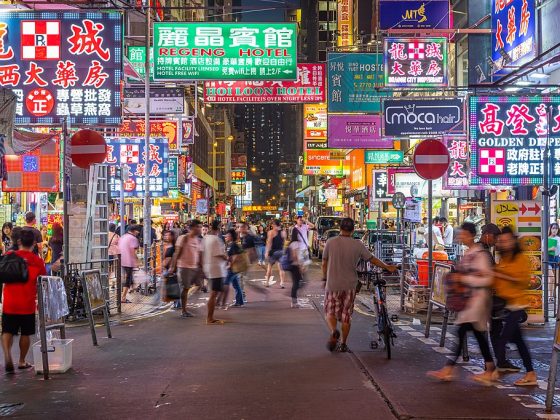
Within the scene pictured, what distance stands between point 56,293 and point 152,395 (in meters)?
2.35

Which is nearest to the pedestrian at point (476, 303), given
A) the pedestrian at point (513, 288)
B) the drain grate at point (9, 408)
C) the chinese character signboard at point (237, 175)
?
the pedestrian at point (513, 288)

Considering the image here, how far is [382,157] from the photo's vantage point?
32.1m

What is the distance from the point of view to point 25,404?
7.52m

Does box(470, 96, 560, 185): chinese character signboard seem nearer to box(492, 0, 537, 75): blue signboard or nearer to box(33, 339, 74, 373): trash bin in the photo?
box(492, 0, 537, 75): blue signboard

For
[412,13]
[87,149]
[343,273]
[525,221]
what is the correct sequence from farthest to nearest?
[412,13] → [525,221] → [87,149] → [343,273]

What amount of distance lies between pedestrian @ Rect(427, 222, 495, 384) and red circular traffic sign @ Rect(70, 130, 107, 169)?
702 centimetres

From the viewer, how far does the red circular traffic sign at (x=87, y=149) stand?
1298cm

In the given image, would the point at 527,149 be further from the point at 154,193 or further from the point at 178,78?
the point at 154,193

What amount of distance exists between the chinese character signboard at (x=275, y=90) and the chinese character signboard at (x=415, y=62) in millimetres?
2542

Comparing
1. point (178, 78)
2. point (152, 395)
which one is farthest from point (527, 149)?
point (152, 395)

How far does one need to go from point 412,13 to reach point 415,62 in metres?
1.53

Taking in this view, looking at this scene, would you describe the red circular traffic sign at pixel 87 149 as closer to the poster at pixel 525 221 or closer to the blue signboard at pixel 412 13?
the poster at pixel 525 221

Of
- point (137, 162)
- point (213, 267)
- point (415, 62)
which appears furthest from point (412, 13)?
point (137, 162)

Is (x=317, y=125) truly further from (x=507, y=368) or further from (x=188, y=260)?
(x=507, y=368)
